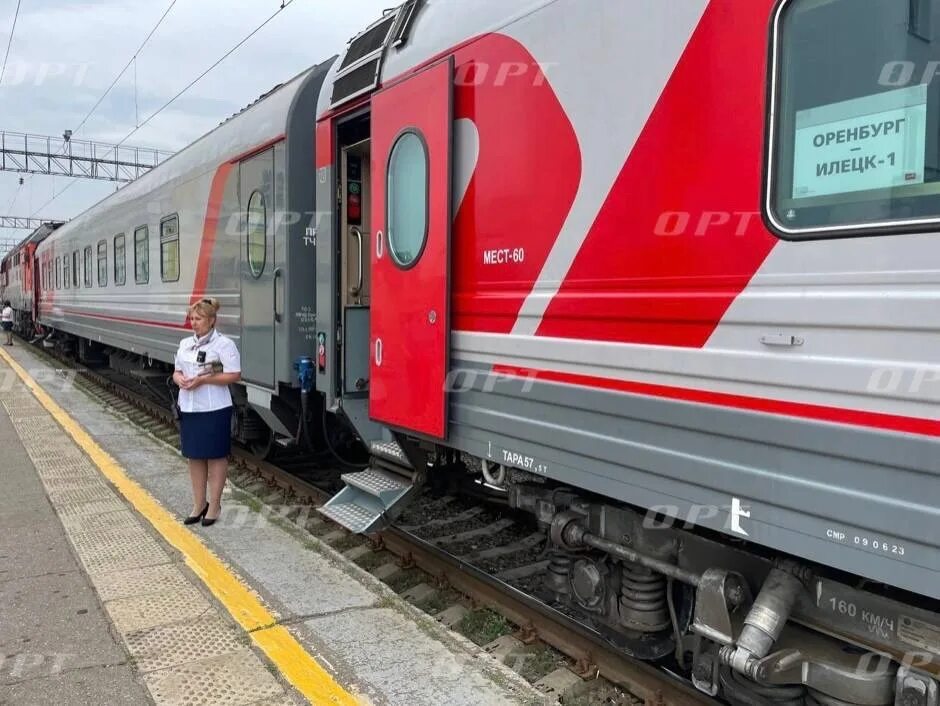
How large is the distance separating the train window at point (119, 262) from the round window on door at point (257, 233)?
5.97m

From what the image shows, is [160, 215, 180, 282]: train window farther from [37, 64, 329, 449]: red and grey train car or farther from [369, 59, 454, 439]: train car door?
[369, 59, 454, 439]: train car door

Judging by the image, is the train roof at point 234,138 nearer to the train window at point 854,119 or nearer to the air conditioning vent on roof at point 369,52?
the air conditioning vent on roof at point 369,52

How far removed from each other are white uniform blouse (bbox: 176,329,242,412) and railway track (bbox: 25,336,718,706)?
1.29m

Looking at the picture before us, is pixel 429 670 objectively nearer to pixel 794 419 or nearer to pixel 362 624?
pixel 362 624

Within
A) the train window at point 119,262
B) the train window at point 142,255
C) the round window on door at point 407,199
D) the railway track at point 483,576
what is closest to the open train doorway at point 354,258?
the round window on door at point 407,199

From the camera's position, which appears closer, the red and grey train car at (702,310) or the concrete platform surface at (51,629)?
the red and grey train car at (702,310)

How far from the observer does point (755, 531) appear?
2.57 meters

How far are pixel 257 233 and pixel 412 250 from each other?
2.71 metres

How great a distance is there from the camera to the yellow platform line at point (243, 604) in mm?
3408

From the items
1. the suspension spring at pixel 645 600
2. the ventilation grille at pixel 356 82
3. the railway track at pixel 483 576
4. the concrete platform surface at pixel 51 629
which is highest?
the ventilation grille at pixel 356 82

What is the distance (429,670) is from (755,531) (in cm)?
174

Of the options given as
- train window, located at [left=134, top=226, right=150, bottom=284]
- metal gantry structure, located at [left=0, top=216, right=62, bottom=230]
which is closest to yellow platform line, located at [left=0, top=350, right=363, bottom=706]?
train window, located at [left=134, top=226, right=150, bottom=284]

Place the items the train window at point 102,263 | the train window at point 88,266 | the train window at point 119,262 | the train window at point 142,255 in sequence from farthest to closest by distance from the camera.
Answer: the train window at point 88,266, the train window at point 102,263, the train window at point 119,262, the train window at point 142,255

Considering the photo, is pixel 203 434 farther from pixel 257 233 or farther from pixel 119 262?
pixel 119 262
